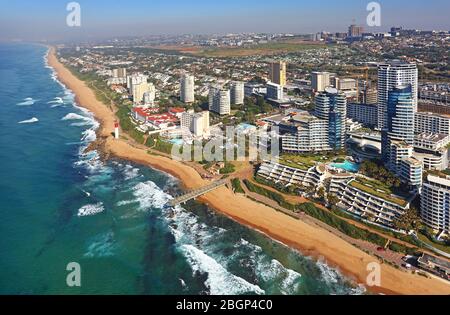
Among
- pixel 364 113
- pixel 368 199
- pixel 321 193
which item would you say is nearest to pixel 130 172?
pixel 321 193

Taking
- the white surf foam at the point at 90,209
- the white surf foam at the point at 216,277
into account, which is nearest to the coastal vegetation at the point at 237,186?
the white surf foam at the point at 216,277

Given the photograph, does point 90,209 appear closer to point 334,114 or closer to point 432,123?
point 334,114

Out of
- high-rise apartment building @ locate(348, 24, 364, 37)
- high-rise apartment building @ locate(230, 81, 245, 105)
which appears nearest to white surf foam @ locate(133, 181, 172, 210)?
high-rise apartment building @ locate(230, 81, 245, 105)

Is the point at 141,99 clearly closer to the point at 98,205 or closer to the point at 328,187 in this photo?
the point at 98,205

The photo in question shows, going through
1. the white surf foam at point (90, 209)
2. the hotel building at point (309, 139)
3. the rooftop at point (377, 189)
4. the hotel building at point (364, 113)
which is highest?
the hotel building at point (364, 113)

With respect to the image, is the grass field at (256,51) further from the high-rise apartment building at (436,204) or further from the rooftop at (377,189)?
the high-rise apartment building at (436,204)

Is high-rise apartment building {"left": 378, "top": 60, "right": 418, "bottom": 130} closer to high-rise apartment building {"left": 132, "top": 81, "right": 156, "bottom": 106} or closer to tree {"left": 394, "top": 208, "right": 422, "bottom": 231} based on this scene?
tree {"left": 394, "top": 208, "right": 422, "bottom": 231}
